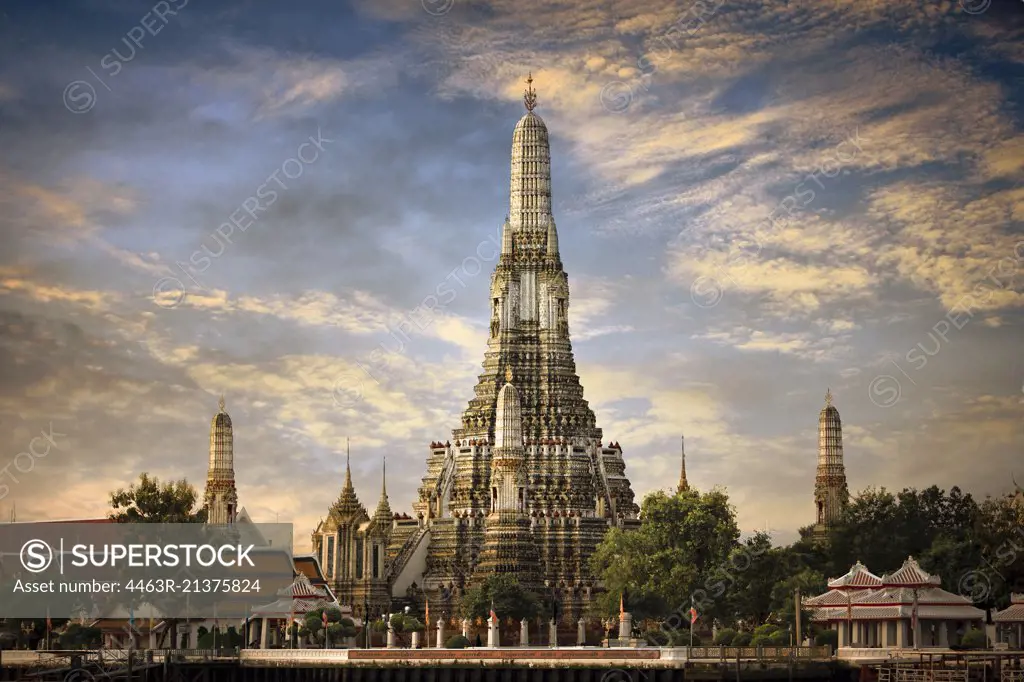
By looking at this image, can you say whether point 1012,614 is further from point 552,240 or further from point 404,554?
point 552,240

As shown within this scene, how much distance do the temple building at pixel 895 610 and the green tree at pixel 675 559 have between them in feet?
56.4

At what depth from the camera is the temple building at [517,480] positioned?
444 ft

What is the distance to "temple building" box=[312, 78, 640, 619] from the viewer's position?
13538 centimetres

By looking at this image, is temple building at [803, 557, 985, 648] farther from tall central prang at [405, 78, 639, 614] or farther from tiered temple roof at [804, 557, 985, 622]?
tall central prang at [405, 78, 639, 614]

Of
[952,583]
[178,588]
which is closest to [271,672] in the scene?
[178,588]

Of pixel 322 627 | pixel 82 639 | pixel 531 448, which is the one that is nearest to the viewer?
pixel 82 639

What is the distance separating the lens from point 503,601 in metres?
125

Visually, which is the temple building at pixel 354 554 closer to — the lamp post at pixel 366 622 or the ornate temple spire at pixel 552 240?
the lamp post at pixel 366 622

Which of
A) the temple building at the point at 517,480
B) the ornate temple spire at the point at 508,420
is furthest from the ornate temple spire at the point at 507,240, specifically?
the ornate temple spire at the point at 508,420

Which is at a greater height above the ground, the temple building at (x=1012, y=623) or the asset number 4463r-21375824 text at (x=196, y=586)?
the asset number 4463r-21375824 text at (x=196, y=586)

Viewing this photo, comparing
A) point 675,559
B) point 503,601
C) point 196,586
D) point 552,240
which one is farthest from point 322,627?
point 552,240

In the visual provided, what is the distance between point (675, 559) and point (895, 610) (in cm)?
2606

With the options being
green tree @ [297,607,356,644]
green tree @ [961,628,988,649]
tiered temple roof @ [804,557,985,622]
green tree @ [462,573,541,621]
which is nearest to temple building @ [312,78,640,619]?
green tree @ [462,573,541,621]

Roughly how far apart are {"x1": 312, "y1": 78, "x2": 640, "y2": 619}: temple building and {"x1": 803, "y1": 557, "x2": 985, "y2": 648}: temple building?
37258 millimetres
